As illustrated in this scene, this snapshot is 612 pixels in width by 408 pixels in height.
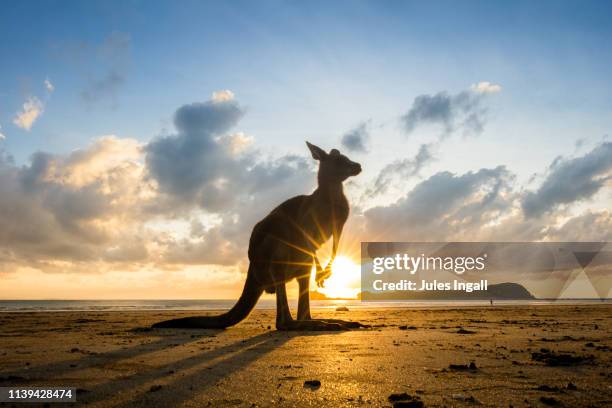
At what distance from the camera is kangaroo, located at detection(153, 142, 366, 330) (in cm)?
1124

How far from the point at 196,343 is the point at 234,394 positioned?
446cm

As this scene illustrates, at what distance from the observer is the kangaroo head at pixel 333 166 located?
36.7 feet

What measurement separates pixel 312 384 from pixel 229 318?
7983mm

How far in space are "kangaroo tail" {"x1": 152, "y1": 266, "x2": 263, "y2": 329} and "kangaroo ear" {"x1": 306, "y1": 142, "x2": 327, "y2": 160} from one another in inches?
136

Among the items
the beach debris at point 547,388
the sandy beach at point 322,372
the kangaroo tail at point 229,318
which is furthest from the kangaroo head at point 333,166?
the beach debris at point 547,388

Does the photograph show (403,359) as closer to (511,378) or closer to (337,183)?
(511,378)

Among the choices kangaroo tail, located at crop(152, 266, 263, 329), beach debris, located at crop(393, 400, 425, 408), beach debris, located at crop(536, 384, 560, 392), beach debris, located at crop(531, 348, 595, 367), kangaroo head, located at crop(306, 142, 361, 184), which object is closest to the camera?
beach debris, located at crop(393, 400, 425, 408)

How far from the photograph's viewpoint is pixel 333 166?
11219 millimetres

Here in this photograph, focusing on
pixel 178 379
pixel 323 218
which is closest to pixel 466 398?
pixel 178 379

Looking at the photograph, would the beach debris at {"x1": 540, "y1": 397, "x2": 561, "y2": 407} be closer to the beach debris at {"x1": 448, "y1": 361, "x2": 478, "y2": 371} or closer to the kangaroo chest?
the beach debris at {"x1": 448, "y1": 361, "x2": 478, "y2": 371}

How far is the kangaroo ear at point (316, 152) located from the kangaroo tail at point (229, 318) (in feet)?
11.4

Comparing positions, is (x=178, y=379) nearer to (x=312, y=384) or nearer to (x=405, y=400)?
(x=312, y=384)

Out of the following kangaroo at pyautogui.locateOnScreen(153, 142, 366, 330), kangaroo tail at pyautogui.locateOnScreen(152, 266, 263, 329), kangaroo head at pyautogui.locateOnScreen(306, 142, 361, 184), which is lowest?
kangaroo tail at pyautogui.locateOnScreen(152, 266, 263, 329)

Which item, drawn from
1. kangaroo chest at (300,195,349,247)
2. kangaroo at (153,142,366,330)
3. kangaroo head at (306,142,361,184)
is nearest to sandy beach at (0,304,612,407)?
kangaroo at (153,142,366,330)
